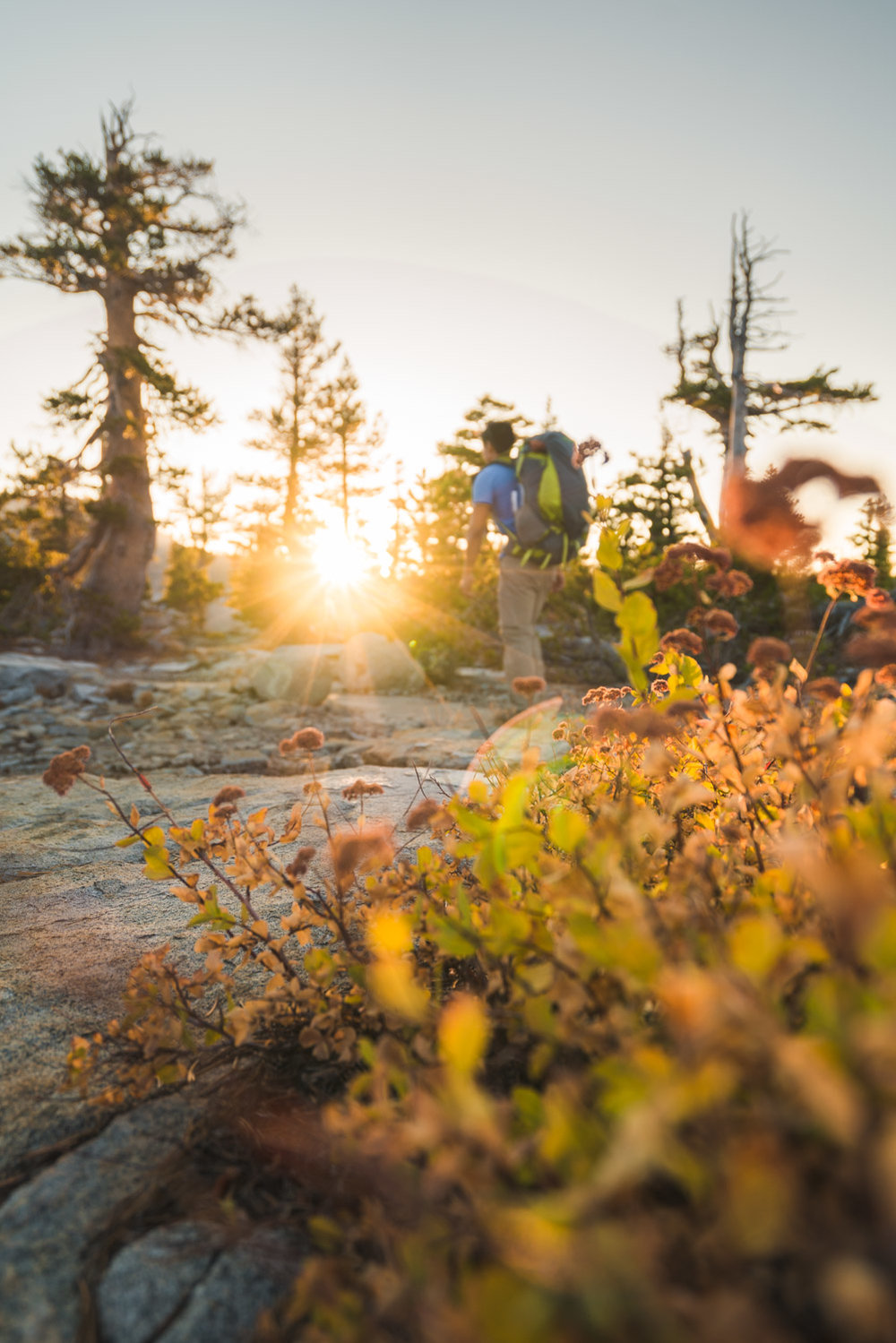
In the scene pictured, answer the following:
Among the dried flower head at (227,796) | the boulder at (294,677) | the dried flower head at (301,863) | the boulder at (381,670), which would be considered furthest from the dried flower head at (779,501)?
the boulder at (381,670)

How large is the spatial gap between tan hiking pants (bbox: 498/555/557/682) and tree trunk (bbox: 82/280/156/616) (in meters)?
9.60

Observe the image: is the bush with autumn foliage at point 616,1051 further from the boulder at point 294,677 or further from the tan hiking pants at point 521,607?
the boulder at point 294,677

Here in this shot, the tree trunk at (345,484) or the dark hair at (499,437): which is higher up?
the tree trunk at (345,484)

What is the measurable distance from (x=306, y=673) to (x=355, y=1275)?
7.93 meters

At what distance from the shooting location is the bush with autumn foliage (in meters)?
0.48

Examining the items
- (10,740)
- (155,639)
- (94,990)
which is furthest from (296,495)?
(94,990)

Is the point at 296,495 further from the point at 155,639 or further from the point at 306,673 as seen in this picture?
the point at 306,673

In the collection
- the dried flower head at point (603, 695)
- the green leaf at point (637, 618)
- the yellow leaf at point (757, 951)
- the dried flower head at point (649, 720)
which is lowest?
the yellow leaf at point (757, 951)

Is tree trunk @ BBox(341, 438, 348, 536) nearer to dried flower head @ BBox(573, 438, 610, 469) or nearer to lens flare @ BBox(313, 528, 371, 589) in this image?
lens flare @ BBox(313, 528, 371, 589)

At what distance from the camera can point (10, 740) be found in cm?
600

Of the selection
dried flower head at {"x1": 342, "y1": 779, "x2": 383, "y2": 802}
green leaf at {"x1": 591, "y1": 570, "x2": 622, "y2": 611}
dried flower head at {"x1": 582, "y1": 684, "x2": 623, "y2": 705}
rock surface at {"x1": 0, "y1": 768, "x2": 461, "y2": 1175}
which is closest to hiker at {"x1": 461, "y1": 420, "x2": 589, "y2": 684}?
rock surface at {"x1": 0, "y1": 768, "x2": 461, "y2": 1175}

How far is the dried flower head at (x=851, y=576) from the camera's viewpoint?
131 cm

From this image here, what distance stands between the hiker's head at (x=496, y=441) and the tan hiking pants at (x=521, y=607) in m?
0.92

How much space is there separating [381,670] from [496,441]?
4487 millimetres
